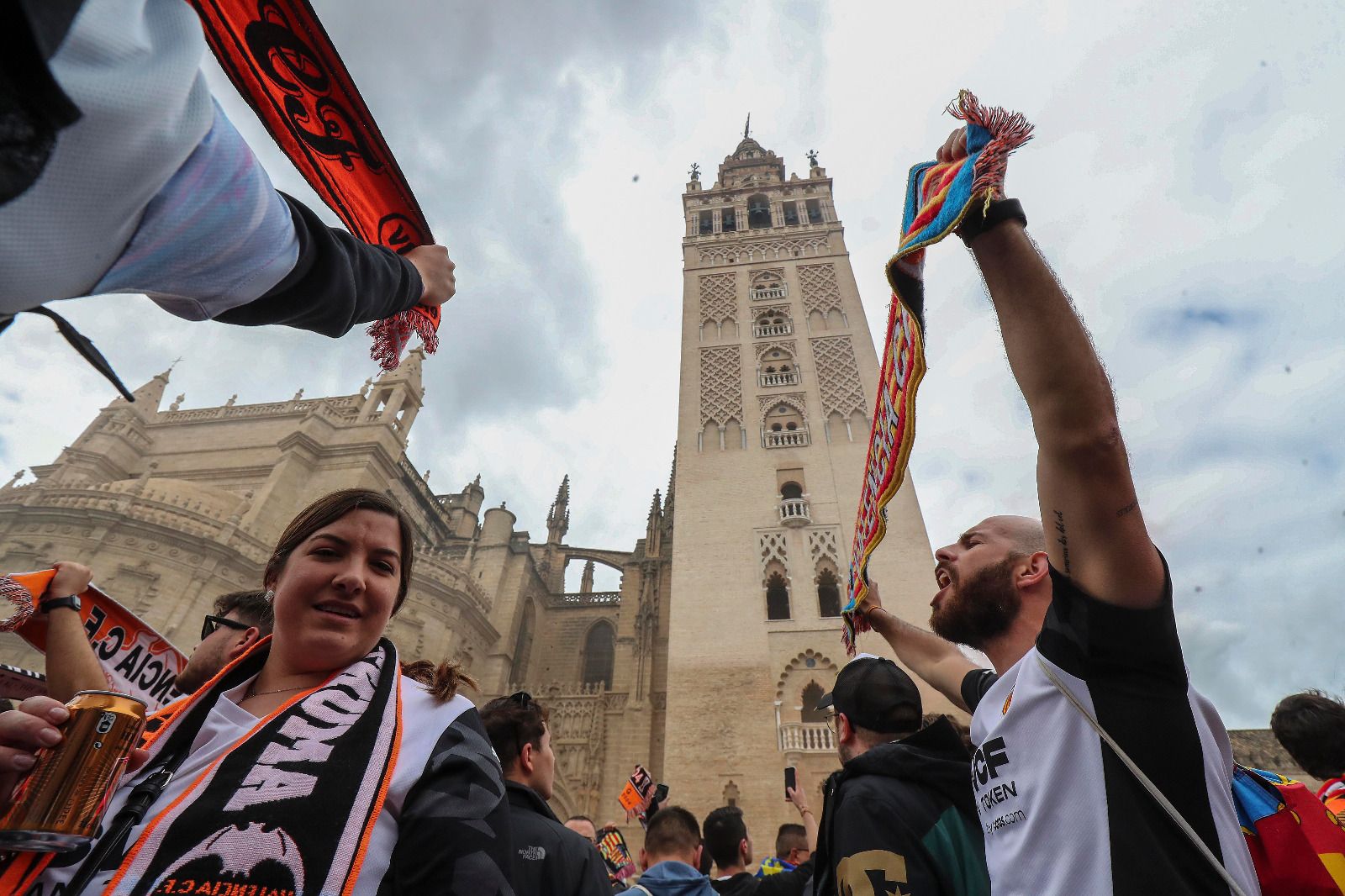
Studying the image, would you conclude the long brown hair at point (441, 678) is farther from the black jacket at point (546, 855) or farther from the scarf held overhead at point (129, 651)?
the scarf held overhead at point (129, 651)

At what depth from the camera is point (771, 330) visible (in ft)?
61.5

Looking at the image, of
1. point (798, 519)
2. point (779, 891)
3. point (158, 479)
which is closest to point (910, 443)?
point (779, 891)

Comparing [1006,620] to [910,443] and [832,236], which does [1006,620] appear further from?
[832,236]

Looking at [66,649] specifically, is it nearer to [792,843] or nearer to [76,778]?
[76,778]

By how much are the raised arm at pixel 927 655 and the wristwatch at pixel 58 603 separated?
3.19 metres

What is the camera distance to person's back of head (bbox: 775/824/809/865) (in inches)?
199

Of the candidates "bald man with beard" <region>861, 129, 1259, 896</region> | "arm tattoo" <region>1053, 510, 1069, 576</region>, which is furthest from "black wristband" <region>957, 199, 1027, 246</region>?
"arm tattoo" <region>1053, 510, 1069, 576</region>

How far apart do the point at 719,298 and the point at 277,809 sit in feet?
63.7

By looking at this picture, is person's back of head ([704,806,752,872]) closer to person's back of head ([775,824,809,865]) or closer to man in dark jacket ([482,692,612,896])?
person's back of head ([775,824,809,865])

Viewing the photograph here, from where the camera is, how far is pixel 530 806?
1.91 meters

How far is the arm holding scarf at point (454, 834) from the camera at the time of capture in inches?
42.1

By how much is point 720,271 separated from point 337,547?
20.0 meters

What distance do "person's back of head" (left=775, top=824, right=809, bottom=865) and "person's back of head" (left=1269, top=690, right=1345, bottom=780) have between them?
331 cm

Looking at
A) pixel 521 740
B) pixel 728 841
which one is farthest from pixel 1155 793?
pixel 728 841
